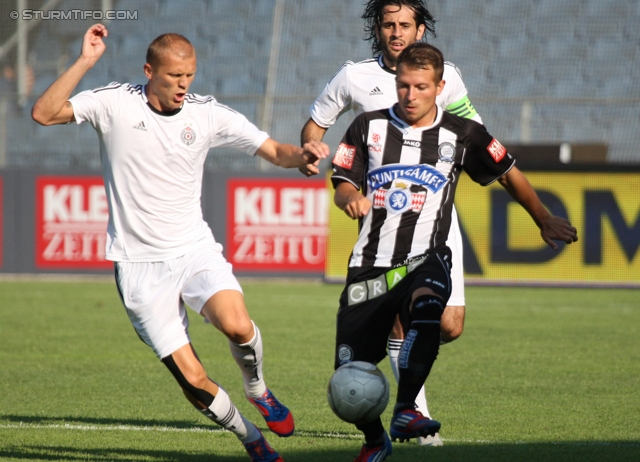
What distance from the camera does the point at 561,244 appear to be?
13.9 m

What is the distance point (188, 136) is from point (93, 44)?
68cm

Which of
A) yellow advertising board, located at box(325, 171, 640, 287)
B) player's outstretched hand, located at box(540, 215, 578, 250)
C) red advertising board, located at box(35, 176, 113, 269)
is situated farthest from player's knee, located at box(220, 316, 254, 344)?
red advertising board, located at box(35, 176, 113, 269)

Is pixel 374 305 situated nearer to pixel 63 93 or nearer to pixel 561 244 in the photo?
pixel 63 93

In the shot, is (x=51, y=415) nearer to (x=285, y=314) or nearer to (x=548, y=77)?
(x=285, y=314)

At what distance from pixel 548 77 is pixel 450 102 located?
51.7 ft

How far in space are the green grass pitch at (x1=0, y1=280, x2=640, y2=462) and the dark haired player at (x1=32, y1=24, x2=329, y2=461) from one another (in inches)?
20.5

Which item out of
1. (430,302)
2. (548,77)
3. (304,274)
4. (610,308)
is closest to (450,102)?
(430,302)

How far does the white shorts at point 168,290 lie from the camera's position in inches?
193

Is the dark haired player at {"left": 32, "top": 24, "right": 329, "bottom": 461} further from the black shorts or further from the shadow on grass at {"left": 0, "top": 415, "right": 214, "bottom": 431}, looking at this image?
the shadow on grass at {"left": 0, "top": 415, "right": 214, "bottom": 431}

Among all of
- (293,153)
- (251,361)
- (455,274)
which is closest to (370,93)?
(293,153)

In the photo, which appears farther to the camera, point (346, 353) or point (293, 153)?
point (293, 153)

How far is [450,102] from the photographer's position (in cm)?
571

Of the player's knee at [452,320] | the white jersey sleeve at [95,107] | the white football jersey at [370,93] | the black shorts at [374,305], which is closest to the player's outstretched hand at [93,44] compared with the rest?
the white jersey sleeve at [95,107]

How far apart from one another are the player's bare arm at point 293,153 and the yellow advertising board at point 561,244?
9.52 metres
